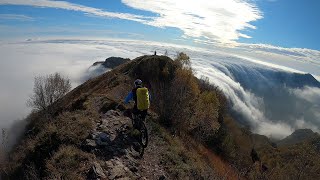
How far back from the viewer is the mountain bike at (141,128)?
1770 cm

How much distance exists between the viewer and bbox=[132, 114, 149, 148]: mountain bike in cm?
1770

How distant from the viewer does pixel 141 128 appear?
17984mm

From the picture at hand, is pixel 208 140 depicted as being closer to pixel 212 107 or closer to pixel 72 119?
pixel 212 107

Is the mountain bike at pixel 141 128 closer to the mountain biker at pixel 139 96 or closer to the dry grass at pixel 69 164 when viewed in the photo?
the mountain biker at pixel 139 96

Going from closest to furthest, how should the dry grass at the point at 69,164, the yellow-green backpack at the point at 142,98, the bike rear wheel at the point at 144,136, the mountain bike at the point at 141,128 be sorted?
the dry grass at the point at 69,164, the yellow-green backpack at the point at 142,98, the mountain bike at the point at 141,128, the bike rear wheel at the point at 144,136

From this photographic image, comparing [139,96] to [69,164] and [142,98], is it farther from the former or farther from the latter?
[69,164]

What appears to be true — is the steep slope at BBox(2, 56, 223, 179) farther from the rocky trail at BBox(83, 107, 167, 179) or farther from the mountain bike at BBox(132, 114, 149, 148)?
the mountain bike at BBox(132, 114, 149, 148)

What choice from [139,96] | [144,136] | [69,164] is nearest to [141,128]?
[144,136]

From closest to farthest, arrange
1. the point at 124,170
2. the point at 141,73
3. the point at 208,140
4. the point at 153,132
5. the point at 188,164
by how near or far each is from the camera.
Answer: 1. the point at 124,170
2. the point at 188,164
3. the point at 153,132
4. the point at 208,140
5. the point at 141,73

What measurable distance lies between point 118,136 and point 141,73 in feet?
115

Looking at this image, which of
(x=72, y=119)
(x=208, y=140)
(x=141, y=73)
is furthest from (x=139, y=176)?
(x=141, y=73)

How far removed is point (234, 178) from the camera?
2680cm

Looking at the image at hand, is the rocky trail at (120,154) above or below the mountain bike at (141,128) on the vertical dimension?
below

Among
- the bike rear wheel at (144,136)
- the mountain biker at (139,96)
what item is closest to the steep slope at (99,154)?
the bike rear wheel at (144,136)
